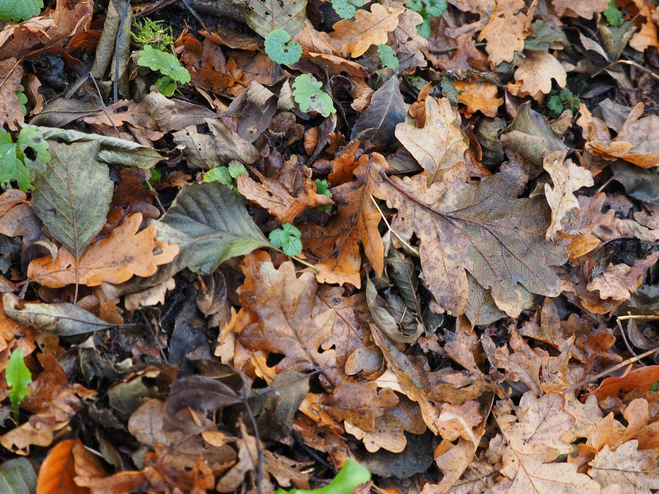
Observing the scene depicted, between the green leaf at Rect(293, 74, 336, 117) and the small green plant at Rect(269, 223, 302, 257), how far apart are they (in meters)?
0.58

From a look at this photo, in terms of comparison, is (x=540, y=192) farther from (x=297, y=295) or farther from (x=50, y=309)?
(x=50, y=309)

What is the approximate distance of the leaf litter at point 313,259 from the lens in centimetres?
179

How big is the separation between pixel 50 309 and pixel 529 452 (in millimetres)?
2048

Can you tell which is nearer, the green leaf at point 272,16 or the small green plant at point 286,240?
the small green plant at point 286,240

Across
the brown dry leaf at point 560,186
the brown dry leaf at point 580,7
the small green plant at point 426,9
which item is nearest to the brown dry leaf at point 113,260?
the brown dry leaf at point 560,186

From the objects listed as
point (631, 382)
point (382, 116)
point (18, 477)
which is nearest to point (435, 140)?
point (382, 116)

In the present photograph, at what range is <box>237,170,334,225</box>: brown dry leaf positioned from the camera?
2051 millimetres

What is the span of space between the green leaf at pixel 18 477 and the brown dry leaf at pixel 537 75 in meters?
2.85

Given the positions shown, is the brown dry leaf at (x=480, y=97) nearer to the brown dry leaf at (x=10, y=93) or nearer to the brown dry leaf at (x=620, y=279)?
the brown dry leaf at (x=620, y=279)

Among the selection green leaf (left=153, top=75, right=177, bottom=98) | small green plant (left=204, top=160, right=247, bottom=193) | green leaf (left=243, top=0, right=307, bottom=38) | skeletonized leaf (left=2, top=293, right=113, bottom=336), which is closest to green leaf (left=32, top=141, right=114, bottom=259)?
skeletonized leaf (left=2, top=293, right=113, bottom=336)

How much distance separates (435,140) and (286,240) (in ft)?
2.94

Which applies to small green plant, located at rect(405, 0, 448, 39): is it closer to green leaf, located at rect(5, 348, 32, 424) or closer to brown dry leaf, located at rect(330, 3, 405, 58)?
brown dry leaf, located at rect(330, 3, 405, 58)

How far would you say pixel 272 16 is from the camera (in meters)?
2.41

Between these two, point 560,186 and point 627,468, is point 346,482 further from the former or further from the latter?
point 560,186
